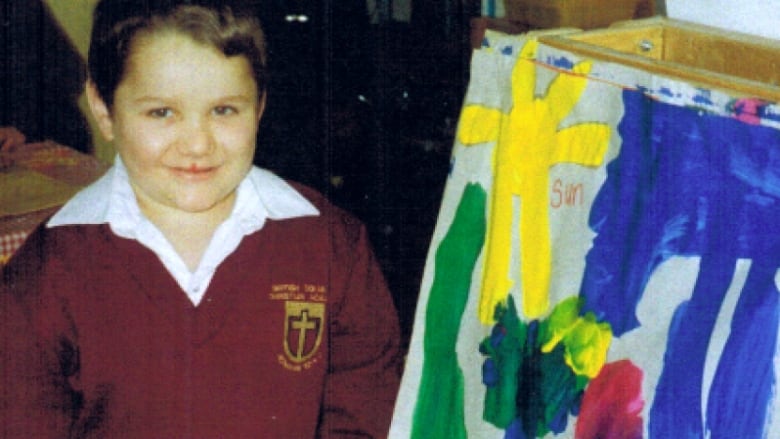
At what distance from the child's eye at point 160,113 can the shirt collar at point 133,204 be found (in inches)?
4.8

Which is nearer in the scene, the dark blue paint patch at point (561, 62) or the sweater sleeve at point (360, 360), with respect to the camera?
the dark blue paint patch at point (561, 62)

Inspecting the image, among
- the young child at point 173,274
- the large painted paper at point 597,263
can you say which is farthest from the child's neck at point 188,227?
the large painted paper at point 597,263

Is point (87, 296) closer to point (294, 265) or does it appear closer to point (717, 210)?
point (294, 265)

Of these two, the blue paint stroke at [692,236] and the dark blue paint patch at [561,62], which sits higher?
the dark blue paint patch at [561,62]

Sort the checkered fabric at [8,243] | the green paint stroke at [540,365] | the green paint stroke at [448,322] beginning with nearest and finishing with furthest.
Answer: the green paint stroke at [540,365] → the green paint stroke at [448,322] → the checkered fabric at [8,243]

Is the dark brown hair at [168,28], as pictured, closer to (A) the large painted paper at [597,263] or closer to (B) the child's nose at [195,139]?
(B) the child's nose at [195,139]

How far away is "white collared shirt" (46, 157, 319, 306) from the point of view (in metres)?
1.34

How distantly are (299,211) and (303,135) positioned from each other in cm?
156

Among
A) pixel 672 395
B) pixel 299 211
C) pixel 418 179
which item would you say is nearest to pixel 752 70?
pixel 672 395

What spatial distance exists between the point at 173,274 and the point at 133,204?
107 millimetres

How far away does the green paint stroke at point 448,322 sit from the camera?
47.6 inches

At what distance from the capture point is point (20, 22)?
2945 millimetres

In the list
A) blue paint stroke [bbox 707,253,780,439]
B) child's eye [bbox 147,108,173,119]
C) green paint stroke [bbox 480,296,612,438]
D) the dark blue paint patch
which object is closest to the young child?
child's eye [bbox 147,108,173,119]

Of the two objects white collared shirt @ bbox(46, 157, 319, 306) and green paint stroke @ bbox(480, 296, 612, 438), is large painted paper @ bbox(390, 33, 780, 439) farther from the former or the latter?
white collared shirt @ bbox(46, 157, 319, 306)
